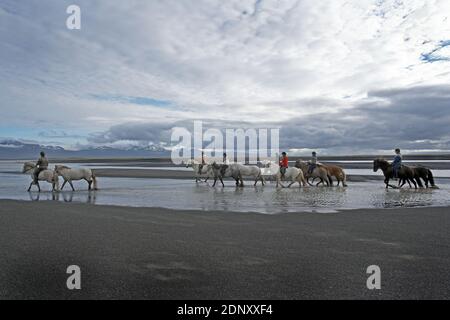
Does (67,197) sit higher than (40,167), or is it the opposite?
(40,167)

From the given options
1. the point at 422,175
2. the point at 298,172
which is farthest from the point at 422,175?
the point at 298,172

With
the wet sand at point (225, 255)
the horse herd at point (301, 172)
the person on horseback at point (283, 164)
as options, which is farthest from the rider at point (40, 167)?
the person on horseback at point (283, 164)

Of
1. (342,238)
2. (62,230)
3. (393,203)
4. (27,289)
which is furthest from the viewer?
(393,203)

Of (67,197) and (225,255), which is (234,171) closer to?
(67,197)

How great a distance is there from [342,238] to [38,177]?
1718 cm

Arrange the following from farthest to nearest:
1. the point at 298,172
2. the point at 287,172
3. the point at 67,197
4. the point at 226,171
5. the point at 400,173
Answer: the point at 226,171, the point at 287,172, the point at 298,172, the point at 400,173, the point at 67,197

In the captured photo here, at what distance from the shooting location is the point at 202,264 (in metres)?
5.73

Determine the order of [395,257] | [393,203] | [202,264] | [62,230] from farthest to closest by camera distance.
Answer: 1. [393,203]
2. [62,230]
3. [395,257]
4. [202,264]

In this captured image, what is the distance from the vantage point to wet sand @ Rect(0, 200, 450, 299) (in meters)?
4.64

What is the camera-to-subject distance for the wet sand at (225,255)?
4645 mm

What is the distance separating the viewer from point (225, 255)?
627 centimetres
